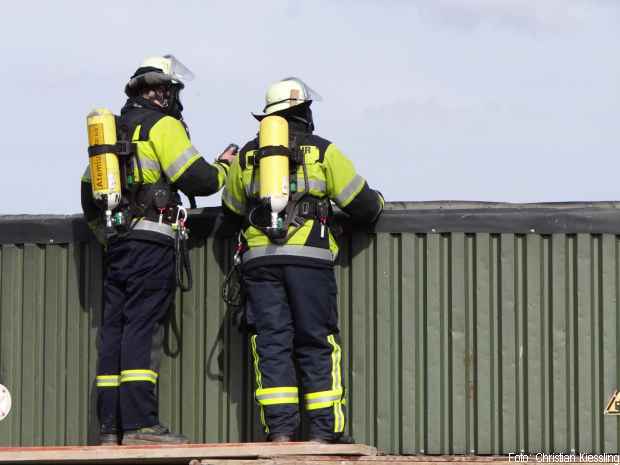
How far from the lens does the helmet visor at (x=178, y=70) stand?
9.26 metres

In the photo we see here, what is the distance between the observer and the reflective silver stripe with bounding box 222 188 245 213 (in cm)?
912

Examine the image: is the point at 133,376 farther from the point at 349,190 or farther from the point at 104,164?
the point at 349,190

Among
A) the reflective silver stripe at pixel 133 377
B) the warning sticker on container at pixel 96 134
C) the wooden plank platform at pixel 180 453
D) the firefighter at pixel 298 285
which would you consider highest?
the warning sticker on container at pixel 96 134

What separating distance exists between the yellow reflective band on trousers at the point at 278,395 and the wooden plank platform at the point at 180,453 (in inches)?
11.0

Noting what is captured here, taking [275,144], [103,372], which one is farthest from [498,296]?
[103,372]

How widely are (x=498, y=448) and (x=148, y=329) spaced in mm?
2381

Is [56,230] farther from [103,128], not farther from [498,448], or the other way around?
[498,448]

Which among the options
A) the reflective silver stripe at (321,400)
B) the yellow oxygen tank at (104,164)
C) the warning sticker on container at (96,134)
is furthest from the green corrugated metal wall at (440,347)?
the warning sticker on container at (96,134)

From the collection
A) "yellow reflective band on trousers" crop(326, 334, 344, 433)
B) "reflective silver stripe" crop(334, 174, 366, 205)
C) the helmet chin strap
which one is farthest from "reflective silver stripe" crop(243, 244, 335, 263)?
the helmet chin strap

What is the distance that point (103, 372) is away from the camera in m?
9.02

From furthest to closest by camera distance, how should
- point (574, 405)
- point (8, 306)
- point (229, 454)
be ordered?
point (8, 306)
point (574, 405)
point (229, 454)

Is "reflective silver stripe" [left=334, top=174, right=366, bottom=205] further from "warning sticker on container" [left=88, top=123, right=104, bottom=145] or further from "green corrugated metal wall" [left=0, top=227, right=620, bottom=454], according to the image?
"warning sticker on container" [left=88, top=123, right=104, bottom=145]

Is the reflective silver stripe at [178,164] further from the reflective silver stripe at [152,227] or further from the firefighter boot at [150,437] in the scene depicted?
the firefighter boot at [150,437]

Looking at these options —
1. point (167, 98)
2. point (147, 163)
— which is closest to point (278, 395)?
point (147, 163)
